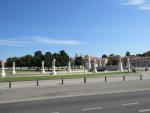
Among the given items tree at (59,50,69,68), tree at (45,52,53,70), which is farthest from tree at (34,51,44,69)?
tree at (59,50,69,68)

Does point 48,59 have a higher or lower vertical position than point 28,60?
lower

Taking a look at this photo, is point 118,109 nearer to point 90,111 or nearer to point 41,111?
Answer: point 90,111

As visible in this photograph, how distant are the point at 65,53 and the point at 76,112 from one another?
127229 mm

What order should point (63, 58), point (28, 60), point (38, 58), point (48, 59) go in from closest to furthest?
point (48, 59), point (38, 58), point (63, 58), point (28, 60)

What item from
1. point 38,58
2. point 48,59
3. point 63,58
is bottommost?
point 48,59

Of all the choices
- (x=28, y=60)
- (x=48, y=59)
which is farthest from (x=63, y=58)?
(x=28, y=60)

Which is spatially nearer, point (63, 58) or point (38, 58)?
point (38, 58)

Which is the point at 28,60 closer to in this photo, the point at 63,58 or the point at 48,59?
the point at 63,58

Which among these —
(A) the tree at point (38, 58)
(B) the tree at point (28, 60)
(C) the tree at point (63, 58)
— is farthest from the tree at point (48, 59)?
(B) the tree at point (28, 60)

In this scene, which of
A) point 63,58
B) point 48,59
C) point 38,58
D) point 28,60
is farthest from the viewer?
point 28,60

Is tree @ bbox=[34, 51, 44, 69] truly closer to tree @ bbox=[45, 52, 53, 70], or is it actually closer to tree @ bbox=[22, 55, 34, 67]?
tree @ bbox=[45, 52, 53, 70]

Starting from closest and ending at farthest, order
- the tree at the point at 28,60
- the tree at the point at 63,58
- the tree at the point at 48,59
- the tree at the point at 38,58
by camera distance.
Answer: the tree at the point at 48,59 < the tree at the point at 38,58 < the tree at the point at 63,58 < the tree at the point at 28,60

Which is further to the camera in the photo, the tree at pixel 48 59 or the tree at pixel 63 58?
the tree at pixel 63 58

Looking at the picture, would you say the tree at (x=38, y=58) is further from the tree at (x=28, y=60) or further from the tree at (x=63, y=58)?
the tree at (x=63, y=58)
